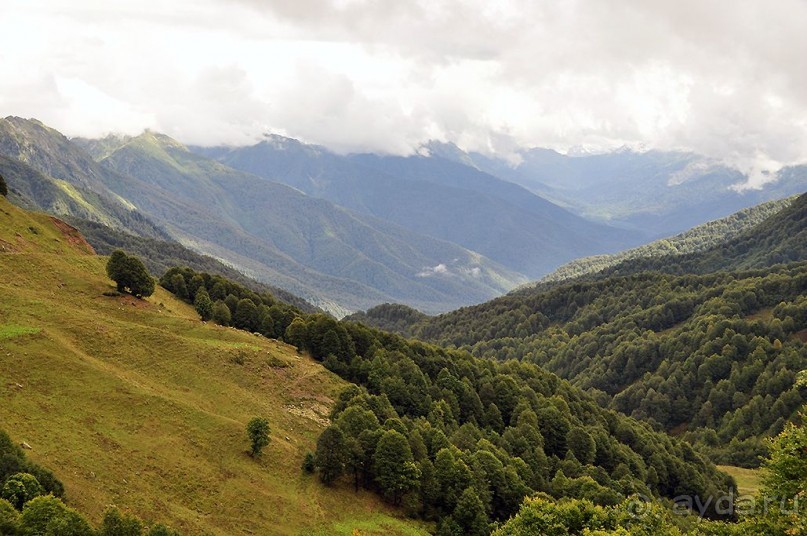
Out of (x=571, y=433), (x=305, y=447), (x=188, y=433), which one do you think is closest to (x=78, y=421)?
(x=188, y=433)

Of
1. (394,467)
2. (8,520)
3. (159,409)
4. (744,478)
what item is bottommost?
(8,520)

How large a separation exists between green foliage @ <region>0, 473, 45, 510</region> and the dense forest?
28052 mm

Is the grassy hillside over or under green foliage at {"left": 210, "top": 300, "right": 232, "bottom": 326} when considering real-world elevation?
under

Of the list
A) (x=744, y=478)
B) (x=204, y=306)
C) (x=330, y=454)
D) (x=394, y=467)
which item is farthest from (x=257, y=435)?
(x=744, y=478)

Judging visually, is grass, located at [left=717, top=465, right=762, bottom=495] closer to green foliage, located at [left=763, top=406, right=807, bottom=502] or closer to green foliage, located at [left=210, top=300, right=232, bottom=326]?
green foliage, located at [left=763, top=406, right=807, bottom=502]

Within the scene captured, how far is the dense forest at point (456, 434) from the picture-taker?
234 ft

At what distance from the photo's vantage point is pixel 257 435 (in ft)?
214

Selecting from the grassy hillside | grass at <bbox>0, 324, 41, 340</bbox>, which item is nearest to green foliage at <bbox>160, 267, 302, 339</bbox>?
the grassy hillside

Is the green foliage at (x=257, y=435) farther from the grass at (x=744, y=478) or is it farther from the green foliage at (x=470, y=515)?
the grass at (x=744, y=478)

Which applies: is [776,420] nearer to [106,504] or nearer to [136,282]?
[136,282]

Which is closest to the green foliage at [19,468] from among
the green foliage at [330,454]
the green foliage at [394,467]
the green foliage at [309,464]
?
the green foliage at [309,464]

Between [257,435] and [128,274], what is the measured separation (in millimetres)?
40521

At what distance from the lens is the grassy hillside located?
177ft

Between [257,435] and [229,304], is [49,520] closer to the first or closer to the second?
[257,435]
